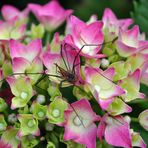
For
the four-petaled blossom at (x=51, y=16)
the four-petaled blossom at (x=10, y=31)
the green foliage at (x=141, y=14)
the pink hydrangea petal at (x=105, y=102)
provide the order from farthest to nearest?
the green foliage at (x=141, y=14)
the four-petaled blossom at (x=51, y=16)
the four-petaled blossom at (x=10, y=31)
the pink hydrangea petal at (x=105, y=102)

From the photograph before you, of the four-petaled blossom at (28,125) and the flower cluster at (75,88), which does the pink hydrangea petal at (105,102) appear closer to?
the flower cluster at (75,88)

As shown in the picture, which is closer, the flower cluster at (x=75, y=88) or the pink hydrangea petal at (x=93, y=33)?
the flower cluster at (x=75, y=88)

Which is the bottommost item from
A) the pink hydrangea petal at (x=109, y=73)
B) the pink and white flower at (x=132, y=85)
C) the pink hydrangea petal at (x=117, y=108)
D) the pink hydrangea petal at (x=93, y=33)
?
the pink hydrangea petal at (x=117, y=108)

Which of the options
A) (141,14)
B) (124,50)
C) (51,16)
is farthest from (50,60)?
(141,14)

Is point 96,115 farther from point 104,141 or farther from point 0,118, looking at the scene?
point 0,118

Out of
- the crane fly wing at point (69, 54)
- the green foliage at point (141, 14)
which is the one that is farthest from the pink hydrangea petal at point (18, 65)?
the green foliage at point (141, 14)

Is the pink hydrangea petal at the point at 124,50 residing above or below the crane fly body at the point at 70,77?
above

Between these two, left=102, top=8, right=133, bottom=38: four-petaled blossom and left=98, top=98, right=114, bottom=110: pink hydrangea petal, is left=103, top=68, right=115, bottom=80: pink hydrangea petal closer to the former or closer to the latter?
left=98, top=98, right=114, bottom=110: pink hydrangea petal

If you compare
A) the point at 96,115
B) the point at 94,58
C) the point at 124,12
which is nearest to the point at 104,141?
the point at 96,115
